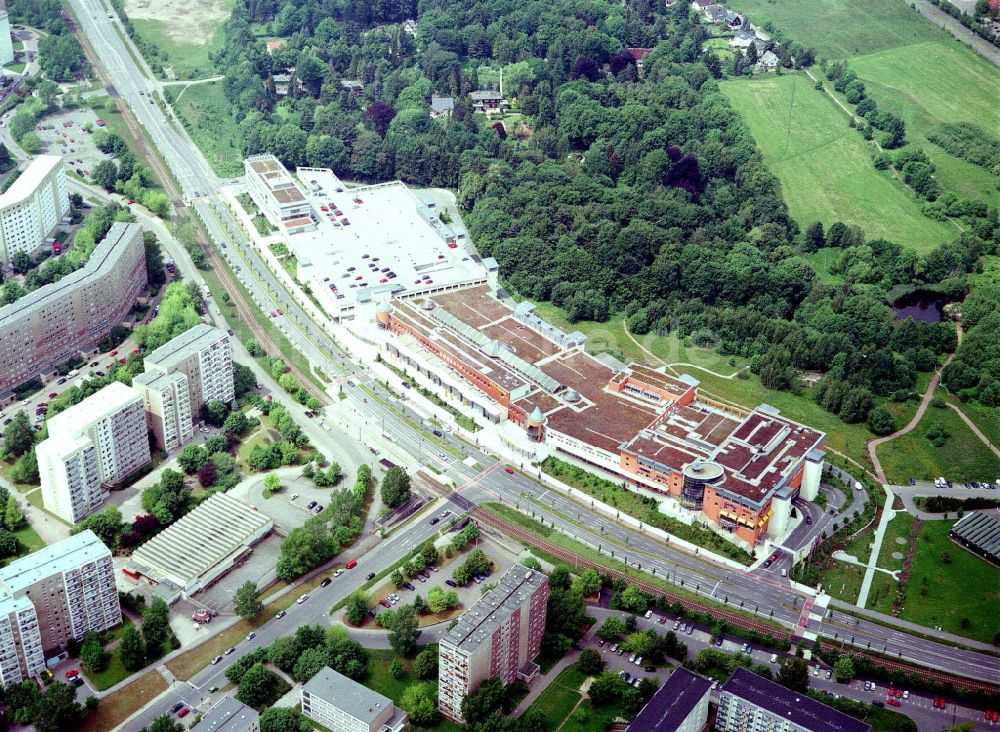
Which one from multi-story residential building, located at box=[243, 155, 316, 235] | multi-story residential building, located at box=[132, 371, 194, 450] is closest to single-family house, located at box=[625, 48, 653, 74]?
multi-story residential building, located at box=[243, 155, 316, 235]

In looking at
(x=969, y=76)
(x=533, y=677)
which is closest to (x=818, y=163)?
(x=969, y=76)

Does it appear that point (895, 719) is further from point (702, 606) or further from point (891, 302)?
point (891, 302)

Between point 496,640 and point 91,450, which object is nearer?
point 496,640

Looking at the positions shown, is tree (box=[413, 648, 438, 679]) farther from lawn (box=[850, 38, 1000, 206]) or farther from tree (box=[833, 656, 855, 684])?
lawn (box=[850, 38, 1000, 206])

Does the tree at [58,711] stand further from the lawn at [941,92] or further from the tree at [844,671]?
the lawn at [941,92]

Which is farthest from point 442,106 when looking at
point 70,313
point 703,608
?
point 703,608

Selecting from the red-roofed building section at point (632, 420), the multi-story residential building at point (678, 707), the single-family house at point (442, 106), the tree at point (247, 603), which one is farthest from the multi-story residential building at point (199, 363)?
the single-family house at point (442, 106)

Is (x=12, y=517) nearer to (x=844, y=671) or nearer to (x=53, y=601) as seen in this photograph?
(x=53, y=601)
